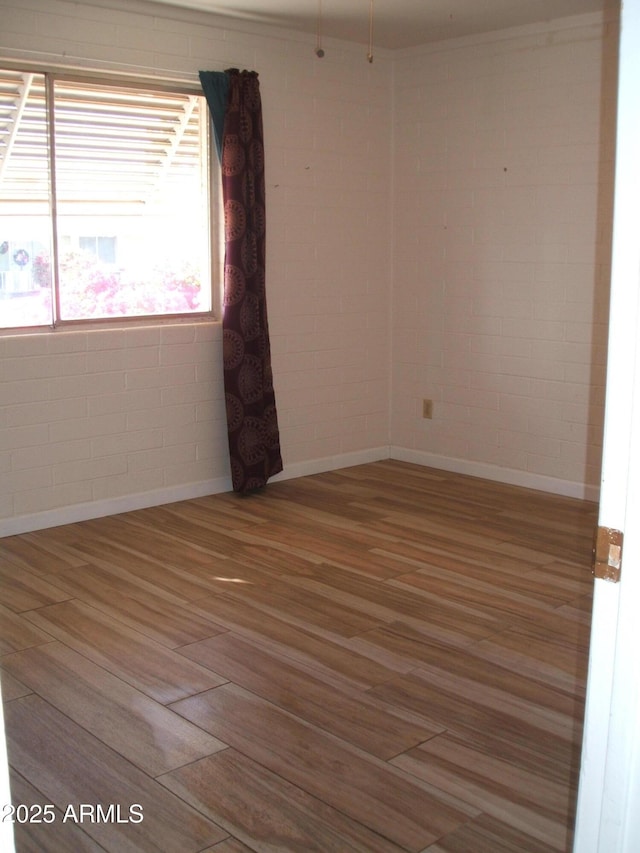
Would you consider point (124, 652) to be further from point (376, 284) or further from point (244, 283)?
point (376, 284)

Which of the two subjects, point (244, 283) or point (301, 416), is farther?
point (301, 416)

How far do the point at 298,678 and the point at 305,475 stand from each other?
8.99 feet

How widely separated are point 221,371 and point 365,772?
306 centimetres

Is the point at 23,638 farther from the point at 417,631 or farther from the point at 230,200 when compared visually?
the point at 230,200

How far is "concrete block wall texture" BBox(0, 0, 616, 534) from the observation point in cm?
465

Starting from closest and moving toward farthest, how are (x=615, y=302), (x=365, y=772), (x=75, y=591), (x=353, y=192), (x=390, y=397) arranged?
(x=615, y=302), (x=365, y=772), (x=75, y=591), (x=353, y=192), (x=390, y=397)

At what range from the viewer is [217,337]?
17.1 feet

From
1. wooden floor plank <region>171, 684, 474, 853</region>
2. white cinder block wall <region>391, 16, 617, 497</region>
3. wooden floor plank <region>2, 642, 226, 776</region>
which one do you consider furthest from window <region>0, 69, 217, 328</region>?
wooden floor plank <region>171, 684, 474, 853</region>

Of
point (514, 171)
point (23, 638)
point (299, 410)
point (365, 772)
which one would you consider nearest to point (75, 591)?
point (23, 638)

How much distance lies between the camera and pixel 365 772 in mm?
2568

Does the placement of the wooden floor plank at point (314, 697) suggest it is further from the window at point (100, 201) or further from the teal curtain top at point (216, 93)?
the teal curtain top at point (216, 93)

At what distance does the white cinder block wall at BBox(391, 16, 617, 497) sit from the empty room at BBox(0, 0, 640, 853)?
2 centimetres

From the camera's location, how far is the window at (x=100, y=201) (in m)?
4.43

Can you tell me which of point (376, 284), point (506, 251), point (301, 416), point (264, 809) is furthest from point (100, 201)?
point (264, 809)
